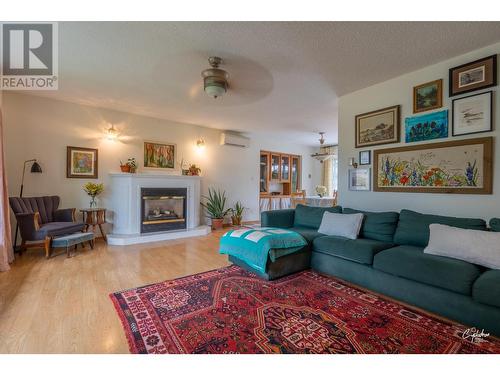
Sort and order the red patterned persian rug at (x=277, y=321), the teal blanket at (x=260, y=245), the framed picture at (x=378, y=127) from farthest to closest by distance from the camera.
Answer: the framed picture at (x=378, y=127)
the teal blanket at (x=260, y=245)
the red patterned persian rug at (x=277, y=321)

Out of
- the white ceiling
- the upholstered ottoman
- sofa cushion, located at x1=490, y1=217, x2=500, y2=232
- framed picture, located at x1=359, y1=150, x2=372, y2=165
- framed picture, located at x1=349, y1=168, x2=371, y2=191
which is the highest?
the white ceiling

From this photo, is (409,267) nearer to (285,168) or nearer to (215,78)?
(215,78)

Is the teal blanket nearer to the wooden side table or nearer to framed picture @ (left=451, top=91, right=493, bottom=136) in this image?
framed picture @ (left=451, top=91, right=493, bottom=136)

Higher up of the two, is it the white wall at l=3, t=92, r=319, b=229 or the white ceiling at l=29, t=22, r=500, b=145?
the white ceiling at l=29, t=22, r=500, b=145

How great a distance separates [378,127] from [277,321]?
9.54ft

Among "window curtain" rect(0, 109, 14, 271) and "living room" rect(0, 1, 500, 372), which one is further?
"window curtain" rect(0, 109, 14, 271)

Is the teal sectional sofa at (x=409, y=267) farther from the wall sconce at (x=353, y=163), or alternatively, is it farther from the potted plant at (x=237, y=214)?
the potted plant at (x=237, y=214)

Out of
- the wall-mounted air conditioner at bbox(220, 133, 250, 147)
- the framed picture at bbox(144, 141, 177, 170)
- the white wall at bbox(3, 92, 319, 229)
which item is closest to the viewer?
the white wall at bbox(3, 92, 319, 229)

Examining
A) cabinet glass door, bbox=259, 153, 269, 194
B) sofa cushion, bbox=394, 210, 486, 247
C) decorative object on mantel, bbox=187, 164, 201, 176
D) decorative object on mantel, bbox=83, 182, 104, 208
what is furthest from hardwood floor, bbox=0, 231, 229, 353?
cabinet glass door, bbox=259, 153, 269, 194

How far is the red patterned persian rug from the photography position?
1.53 meters

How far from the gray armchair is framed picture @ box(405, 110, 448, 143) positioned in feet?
16.3

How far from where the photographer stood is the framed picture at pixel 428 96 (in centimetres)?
273

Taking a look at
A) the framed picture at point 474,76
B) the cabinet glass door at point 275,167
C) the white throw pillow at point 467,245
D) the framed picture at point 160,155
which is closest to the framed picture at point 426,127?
the framed picture at point 474,76

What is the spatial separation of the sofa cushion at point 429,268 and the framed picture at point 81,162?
4.83 meters
